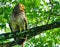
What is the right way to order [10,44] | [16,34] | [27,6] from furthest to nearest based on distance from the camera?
[27,6]
[10,44]
[16,34]

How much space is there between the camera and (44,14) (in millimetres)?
7676

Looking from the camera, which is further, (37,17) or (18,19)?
(37,17)

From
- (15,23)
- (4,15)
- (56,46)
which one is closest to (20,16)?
(15,23)

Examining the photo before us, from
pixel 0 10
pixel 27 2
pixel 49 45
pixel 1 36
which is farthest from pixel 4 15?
pixel 1 36

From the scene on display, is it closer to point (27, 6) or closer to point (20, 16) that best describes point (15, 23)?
point (20, 16)

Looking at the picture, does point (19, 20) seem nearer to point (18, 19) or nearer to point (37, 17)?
point (18, 19)

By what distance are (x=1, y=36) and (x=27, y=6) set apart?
2.65m

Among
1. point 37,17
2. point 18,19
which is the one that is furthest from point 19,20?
point 37,17

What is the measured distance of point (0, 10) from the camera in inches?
291

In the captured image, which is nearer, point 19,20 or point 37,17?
point 19,20

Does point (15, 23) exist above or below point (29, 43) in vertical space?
above

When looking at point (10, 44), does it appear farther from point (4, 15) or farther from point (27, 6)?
point (27, 6)

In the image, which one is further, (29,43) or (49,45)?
(29,43)

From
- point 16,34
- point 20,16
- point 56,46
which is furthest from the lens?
point 56,46
